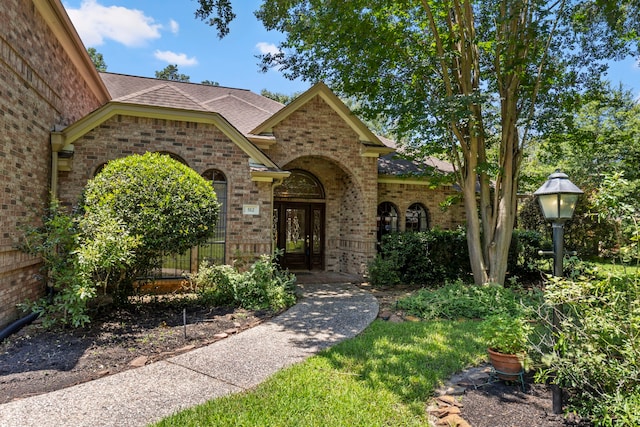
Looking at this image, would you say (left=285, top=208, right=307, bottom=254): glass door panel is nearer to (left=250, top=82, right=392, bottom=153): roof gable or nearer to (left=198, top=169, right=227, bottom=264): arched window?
(left=250, top=82, right=392, bottom=153): roof gable

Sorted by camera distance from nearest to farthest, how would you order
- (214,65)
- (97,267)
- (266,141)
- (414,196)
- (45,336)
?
(45,336) < (97,267) < (266,141) < (414,196) < (214,65)

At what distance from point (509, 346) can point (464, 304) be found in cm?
373

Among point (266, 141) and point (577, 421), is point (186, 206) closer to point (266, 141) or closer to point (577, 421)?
point (266, 141)

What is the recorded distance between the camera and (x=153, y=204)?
21.6 feet

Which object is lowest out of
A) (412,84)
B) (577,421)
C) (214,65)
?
(577,421)

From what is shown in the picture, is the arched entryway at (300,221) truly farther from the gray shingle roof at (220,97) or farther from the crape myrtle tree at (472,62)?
the crape myrtle tree at (472,62)

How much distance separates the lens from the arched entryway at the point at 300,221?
43.7 feet

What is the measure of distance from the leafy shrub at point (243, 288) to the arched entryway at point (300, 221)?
503 cm

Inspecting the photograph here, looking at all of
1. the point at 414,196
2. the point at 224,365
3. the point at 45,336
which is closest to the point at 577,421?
the point at 224,365

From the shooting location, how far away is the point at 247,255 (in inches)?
376

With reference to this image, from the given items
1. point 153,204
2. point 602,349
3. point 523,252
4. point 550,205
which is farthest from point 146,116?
point 523,252

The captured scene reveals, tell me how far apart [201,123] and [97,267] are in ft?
14.7

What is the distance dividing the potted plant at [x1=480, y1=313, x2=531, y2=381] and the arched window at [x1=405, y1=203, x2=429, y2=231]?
9.48m

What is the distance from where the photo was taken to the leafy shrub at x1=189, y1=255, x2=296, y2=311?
765 centimetres
